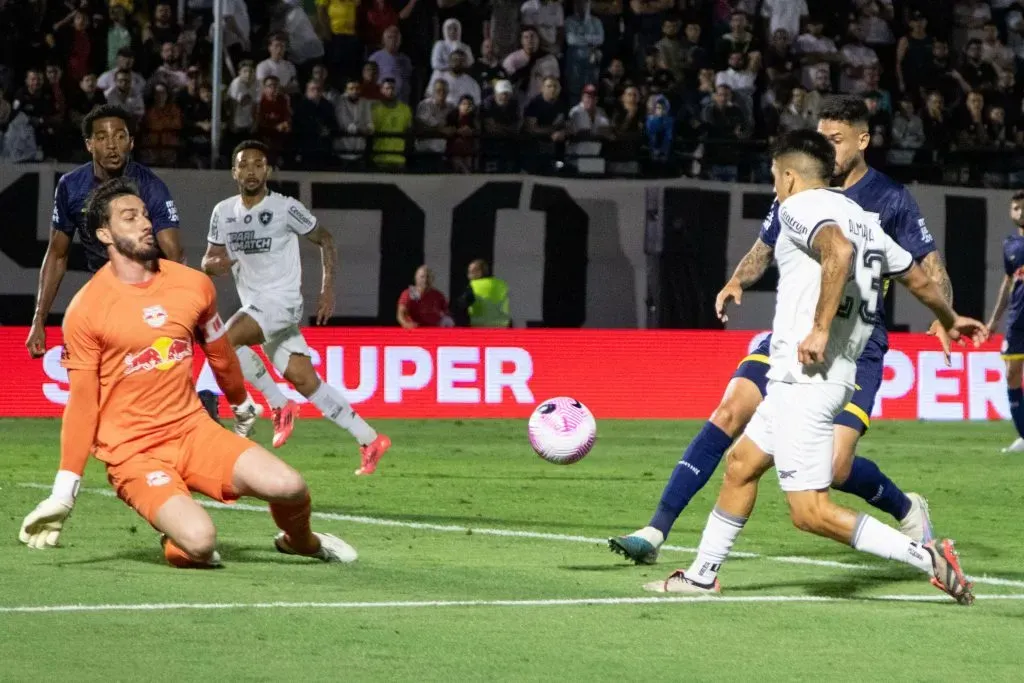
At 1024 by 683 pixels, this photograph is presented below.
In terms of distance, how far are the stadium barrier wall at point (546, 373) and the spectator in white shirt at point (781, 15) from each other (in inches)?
195

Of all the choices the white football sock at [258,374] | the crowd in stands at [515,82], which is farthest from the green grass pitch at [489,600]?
the crowd in stands at [515,82]

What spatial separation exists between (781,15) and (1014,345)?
321 inches

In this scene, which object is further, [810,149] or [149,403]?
[149,403]

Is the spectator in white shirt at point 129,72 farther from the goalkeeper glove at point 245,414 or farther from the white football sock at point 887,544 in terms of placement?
the white football sock at point 887,544

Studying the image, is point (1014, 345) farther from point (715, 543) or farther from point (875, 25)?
point (715, 543)

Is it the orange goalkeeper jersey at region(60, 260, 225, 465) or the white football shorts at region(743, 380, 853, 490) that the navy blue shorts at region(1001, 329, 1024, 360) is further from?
the orange goalkeeper jersey at region(60, 260, 225, 465)

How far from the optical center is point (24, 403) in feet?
61.1

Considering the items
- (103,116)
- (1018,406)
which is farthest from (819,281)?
(1018,406)

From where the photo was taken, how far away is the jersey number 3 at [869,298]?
24.2ft

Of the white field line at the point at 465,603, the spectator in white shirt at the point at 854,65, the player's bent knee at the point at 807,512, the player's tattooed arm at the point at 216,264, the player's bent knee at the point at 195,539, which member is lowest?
the white field line at the point at 465,603

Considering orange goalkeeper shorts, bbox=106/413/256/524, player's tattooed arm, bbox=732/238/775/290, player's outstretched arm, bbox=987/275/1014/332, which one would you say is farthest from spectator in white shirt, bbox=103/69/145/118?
player's tattooed arm, bbox=732/238/775/290

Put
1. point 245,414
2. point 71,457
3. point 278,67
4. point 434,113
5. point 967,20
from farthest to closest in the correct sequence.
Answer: point 967,20
point 434,113
point 278,67
point 245,414
point 71,457

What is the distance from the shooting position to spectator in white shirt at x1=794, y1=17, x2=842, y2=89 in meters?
22.6

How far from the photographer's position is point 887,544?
23.6ft
